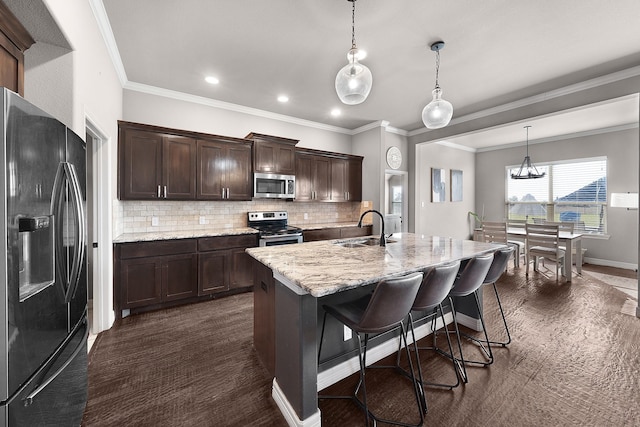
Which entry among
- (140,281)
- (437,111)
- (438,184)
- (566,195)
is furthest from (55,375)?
(566,195)

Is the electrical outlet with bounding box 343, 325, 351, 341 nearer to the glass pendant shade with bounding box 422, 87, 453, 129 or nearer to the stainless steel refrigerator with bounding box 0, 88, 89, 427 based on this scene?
the stainless steel refrigerator with bounding box 0, 88, 89, 427

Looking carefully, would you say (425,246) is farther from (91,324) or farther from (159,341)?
(91,324)

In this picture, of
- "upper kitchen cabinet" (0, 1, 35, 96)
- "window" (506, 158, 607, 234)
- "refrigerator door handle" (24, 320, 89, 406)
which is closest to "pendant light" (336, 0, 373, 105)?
"upper kitchen cabinet" (0, 1, 35, 96)

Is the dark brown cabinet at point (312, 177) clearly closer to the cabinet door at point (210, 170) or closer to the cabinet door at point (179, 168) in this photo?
the cabinet door at point (210, 170)

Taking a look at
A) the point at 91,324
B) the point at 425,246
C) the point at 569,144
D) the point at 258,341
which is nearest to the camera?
the point at 258,341

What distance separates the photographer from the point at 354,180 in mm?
5418

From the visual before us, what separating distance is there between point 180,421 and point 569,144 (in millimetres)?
8266

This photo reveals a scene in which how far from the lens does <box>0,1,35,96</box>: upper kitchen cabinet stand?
52.7 inches

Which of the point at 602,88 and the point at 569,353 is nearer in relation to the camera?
the point at 569,353

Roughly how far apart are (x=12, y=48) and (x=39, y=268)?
1.28 meters

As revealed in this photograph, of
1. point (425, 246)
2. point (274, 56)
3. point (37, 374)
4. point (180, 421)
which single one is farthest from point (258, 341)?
point (274, 56)

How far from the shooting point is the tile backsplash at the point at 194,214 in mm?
3480

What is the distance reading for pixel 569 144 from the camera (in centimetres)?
593

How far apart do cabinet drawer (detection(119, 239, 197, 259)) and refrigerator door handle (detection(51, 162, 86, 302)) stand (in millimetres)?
1798
